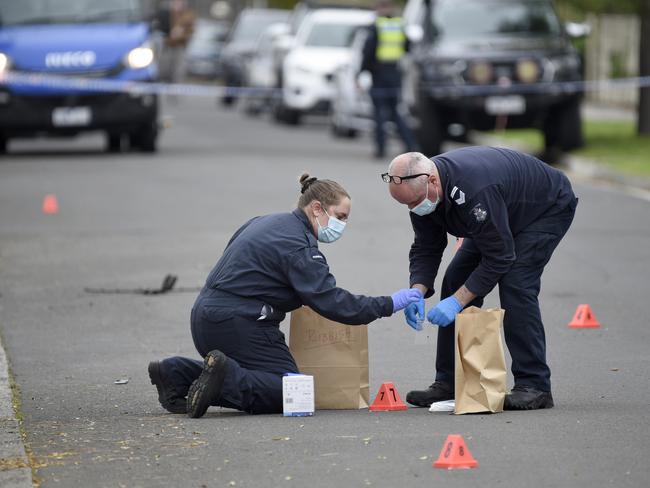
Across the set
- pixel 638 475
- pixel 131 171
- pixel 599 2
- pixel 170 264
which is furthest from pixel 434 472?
pixel 599 2

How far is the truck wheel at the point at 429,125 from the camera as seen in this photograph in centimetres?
2092

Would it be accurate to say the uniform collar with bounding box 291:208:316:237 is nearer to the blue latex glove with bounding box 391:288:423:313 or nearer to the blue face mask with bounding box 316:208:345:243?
the blue face mask with bounding box 316:208:345:243

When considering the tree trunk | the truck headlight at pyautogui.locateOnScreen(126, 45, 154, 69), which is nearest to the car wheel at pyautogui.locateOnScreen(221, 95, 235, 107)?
the tree trunk

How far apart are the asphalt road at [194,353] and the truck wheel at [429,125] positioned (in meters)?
1.41

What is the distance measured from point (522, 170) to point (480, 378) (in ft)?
3.20

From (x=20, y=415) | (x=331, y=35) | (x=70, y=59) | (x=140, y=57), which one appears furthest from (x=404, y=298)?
(x=331, y=35)

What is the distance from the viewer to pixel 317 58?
27531 mm

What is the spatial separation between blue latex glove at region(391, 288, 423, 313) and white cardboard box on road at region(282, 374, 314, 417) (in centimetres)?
52

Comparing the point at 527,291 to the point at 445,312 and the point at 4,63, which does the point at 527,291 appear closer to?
the point at 445,312

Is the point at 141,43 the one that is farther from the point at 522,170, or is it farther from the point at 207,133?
the point at 522,170

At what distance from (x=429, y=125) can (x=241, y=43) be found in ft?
59.4

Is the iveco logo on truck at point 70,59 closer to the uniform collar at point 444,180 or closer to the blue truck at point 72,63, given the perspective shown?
the blue truck at point 72,63

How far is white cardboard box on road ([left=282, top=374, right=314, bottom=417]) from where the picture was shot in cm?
721

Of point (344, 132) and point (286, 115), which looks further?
point (286, 115)
